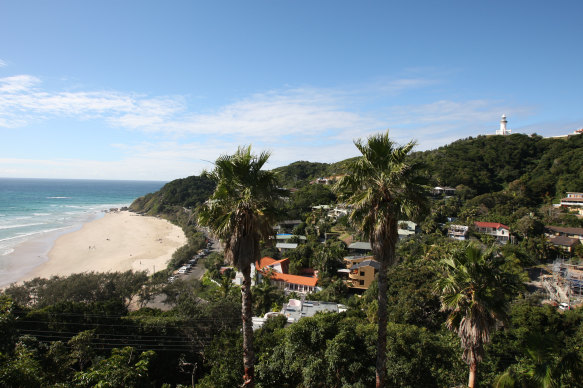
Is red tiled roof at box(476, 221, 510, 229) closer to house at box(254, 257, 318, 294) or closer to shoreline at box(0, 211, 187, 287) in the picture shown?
house at box(254, 257, 318, 294)

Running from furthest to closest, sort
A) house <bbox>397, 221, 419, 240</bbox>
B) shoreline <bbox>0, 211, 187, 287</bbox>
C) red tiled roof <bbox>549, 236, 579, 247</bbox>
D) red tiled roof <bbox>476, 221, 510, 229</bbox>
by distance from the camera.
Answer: house <bbox>397, 221, 419, 240</bbox> < red tiled roof <bbox>476, 221, 510, 229</bbox> < shoreline <bbox>0, 211, 187, 287</bbox> < red tiled roof <bbox>549, 236, 579, 247</bbox>

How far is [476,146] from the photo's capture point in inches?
3226

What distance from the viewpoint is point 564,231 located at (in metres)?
40.3

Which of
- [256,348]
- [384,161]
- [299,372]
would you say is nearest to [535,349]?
[384,161]

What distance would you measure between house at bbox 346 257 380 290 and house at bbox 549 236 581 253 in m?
24.2

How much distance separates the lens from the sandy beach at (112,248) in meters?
38.1

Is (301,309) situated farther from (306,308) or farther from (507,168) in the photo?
(507,168)

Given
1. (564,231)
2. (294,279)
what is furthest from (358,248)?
(564,231)

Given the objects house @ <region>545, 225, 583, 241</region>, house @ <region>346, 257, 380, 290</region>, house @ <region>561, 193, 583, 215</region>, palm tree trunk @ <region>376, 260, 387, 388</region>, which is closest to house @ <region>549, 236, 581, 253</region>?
house @ <region>545, 225, 583, 241</region>

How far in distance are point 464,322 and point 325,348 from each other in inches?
180

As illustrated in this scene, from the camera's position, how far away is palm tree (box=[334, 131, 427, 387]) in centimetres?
650

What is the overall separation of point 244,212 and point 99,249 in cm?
5064

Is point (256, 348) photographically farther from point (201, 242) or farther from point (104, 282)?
point (201, 242)

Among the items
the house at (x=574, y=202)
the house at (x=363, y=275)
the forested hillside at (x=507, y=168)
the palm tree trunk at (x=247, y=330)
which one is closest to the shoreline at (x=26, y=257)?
the forested hillside at (x=507, y=168)
